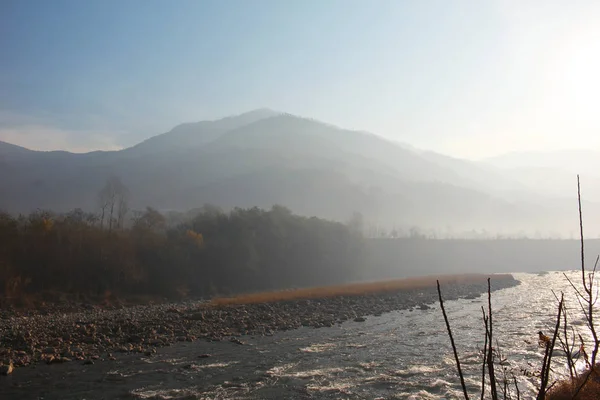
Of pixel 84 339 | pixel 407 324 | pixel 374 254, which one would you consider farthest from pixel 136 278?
pixel 374 254

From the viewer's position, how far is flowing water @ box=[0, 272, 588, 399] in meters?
15.2

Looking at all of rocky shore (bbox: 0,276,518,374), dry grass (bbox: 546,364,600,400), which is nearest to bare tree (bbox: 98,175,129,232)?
rocky shore (bbox: 0,276,518,374)

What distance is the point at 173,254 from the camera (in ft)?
180

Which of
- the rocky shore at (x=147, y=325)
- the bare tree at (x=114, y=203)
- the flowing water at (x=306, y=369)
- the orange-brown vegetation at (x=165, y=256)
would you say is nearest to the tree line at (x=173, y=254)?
the orange-brown vegetation at (x=165, y=256)

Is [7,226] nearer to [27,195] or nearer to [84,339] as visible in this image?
[84,339]

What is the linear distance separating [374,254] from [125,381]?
286 feet

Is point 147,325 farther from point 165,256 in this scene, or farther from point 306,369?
point 165,256

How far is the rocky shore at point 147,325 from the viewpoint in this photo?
2133 cm

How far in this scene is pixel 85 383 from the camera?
1627cm

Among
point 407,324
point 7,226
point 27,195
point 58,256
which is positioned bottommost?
point 407,324

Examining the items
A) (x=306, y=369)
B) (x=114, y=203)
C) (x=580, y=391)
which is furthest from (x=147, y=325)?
(x=114, y=203)

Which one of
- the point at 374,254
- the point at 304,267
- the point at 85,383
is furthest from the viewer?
the point at 374,254

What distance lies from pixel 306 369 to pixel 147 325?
569 inches

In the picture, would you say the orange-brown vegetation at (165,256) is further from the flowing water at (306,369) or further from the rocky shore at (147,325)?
the flowing water at (306,369)
